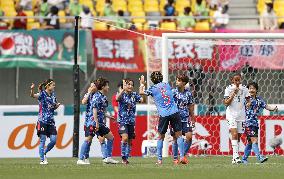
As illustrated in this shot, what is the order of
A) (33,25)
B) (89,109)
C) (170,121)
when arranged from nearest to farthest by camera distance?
(170,121)
(89,109)
(33,25)

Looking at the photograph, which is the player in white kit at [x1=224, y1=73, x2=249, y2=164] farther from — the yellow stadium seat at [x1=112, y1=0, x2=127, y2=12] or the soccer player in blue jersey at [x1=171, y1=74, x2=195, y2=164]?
the yellow stadium seat at [x1=112, y1=0, x2=127, y2=12]

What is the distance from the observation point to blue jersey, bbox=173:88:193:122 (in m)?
24.9

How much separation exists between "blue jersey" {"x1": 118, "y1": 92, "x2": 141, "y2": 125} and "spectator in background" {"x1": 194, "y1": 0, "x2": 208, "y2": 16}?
11753mm

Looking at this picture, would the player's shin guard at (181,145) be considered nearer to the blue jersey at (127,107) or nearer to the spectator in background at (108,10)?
the blue jersey at (127,107)

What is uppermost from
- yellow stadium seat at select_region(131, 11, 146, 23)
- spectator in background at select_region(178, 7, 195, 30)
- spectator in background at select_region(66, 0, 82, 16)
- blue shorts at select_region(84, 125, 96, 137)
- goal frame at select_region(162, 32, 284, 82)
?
spectator in background at select_region(66, 0, 82, 16)

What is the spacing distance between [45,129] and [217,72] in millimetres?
7297

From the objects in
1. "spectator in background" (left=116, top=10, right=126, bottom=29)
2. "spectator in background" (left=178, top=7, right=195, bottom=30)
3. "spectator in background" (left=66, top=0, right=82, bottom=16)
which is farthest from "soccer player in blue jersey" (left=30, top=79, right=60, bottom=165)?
"spectator in background" (left=66, top=0, right=82, bottom=16)

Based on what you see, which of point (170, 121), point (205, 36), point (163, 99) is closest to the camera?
point (163, 99)

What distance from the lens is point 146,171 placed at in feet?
67.1

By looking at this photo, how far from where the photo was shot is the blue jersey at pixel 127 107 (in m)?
24.7

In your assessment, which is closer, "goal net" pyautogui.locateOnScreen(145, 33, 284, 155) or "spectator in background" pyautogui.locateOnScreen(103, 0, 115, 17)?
"goal net" pyautogui.locateOnScreen(145, 33, 284, 155)

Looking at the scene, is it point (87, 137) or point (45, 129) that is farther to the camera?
point (45, 129)

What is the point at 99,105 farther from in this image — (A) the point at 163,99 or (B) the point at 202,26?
(B) the point at 202,26

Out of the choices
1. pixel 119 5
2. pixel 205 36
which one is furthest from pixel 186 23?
pixel 205 36
